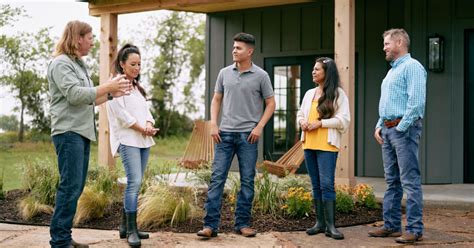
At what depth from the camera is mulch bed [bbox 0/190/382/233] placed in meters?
5.25

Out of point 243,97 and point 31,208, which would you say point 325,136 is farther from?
point 31,208

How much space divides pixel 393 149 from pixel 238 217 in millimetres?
1369

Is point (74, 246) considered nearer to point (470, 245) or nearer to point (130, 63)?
point (130, 63)

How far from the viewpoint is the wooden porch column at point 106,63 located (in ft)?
26.4

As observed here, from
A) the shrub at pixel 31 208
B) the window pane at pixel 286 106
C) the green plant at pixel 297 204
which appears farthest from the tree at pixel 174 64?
the green plant at pixel 297 204

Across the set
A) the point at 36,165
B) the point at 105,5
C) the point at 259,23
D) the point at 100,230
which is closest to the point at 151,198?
the point at 100,230

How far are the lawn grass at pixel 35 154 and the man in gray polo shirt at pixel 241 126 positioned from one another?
1.78 metres

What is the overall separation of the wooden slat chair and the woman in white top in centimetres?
321

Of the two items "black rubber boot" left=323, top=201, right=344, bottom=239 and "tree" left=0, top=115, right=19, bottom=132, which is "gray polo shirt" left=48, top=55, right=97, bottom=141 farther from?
"tree" left=0, top=115, right=19, bottom=132

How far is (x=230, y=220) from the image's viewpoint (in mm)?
5543

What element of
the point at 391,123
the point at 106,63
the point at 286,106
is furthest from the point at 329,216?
the point at 286,106

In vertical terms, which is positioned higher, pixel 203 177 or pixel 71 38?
pixel 71 38

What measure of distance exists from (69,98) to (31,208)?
2321mm

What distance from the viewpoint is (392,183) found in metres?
4.91
